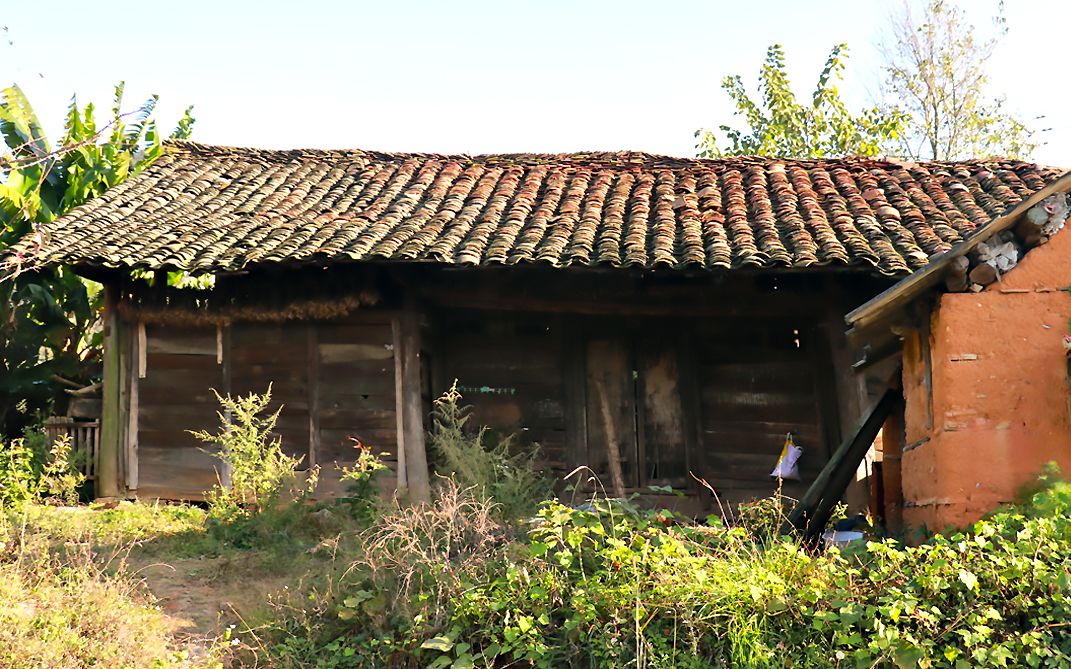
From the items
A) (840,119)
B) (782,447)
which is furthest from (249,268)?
(840,119)

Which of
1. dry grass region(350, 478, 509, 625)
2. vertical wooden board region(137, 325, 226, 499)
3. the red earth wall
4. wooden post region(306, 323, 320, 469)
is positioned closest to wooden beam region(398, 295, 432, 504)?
wooden post region(306, 323, 320, 469)


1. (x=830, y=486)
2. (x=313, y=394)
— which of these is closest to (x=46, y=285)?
(x=313, y=394)

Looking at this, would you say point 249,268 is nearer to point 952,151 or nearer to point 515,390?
point 515,390

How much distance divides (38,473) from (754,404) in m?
6.82

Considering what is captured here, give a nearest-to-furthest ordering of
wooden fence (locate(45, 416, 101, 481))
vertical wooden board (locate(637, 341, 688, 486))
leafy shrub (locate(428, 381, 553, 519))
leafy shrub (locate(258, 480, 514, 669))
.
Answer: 1. leafy shrub (locate(258, 480, 514, 669))
2. leafy shrub (locate(428, 381, 553, 519))
3. vertical wooden board (locate(637, 341, 688, 486))
4. wooden fence (locate(45, 416, 101, 481))

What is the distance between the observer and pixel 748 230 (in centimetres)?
1009

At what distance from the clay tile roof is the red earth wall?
2.53 m

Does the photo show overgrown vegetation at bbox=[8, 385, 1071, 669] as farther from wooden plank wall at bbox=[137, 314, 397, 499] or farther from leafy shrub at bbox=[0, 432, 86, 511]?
wooden plank wall at bbox=[137, 314, 397, 499]

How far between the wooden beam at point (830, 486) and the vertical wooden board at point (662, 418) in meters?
2.93

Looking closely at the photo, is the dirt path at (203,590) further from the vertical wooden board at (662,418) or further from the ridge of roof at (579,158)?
the ridge of roof at (579,158)

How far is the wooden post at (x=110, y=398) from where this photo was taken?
421 inches

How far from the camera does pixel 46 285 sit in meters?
12.8

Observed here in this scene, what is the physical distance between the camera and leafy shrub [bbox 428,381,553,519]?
8.18m

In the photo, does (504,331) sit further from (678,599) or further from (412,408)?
(678,599)
